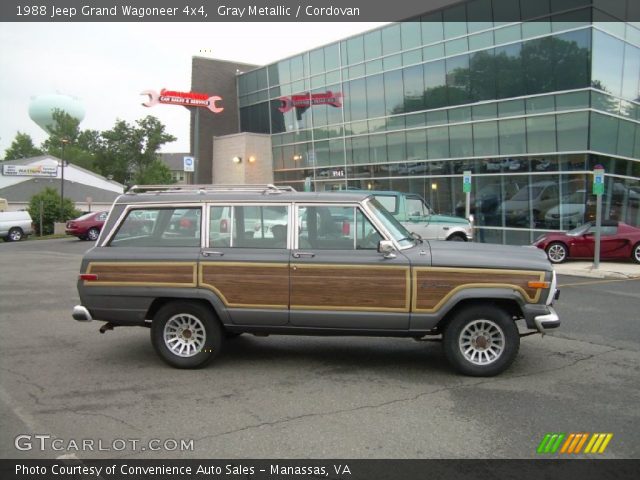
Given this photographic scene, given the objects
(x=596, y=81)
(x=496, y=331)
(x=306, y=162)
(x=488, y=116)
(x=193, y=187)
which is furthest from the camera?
(x=306, y=162)

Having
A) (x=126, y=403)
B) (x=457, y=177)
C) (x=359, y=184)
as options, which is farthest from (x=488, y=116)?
(x=126, y=403)

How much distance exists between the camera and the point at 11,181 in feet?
204

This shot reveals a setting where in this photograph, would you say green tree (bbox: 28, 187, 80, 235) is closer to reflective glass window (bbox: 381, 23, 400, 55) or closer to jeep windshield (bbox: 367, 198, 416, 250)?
reflective glass window (bbox: 381, 23, 400, 55)

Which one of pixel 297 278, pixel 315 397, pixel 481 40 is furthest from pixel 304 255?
→ pixel 481 40

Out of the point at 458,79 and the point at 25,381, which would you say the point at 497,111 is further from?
the point at 25,381

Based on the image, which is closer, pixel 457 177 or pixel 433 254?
pixel 433 254

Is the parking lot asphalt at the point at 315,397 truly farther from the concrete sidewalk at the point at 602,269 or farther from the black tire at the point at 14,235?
the black tire at the point at 14,235

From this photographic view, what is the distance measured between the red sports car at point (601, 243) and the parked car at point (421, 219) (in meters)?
2.79

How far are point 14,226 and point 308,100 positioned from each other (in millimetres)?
18935

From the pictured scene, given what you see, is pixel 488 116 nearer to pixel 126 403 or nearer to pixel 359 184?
pixel 359 184

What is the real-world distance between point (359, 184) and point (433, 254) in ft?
85.0

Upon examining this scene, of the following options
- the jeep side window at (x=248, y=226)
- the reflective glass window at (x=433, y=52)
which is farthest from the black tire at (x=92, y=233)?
the jeep side window at (x=248, y=226)

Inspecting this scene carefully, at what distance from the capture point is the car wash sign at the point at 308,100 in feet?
106

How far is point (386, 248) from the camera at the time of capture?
5492 millimetres
